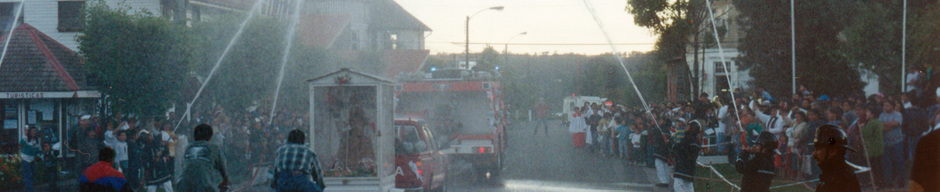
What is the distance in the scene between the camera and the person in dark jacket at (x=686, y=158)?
1106 centimetres

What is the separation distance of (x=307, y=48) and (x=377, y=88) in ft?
59.0

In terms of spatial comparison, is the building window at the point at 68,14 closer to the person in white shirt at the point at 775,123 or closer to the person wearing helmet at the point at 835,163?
the person in white shirt at the point at 775,123

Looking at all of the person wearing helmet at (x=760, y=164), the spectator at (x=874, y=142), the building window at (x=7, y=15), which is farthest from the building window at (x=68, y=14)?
the person wearing helmet at (x=760, y=164)

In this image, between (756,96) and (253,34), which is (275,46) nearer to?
(253,34)

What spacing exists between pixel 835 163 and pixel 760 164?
2.63m

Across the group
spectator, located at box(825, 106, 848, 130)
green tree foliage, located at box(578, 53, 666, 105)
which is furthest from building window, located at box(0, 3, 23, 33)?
green tree foliage, located at box(578, 53, 666, 105)

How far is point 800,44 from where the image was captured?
74.7 feet

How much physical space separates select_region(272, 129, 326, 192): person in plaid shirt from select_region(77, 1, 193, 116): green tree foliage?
428 inches

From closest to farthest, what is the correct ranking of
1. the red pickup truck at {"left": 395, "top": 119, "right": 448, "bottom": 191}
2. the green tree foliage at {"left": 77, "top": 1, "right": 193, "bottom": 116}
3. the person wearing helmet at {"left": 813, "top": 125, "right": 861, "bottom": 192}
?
the person wearing helmet at {"left": 813, "top": 125, "right": 861, "bottom": 192} → the red pickup truck at {"left": 395, "top": 119, "right": 448, "bottom": 191} → the green tree foliage at {"left": 77, "top": 1, "right": 193, "bottom": 116}

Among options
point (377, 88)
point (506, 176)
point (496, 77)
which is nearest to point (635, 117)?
point (496, 77)

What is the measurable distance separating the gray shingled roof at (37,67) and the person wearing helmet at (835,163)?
1808 cm

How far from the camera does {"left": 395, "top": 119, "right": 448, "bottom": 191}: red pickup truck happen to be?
12.7m

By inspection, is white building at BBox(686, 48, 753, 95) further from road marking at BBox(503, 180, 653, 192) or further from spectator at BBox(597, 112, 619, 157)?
road marking at BBox(503, 180, 653, 192)

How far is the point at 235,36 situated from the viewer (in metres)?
24.5
